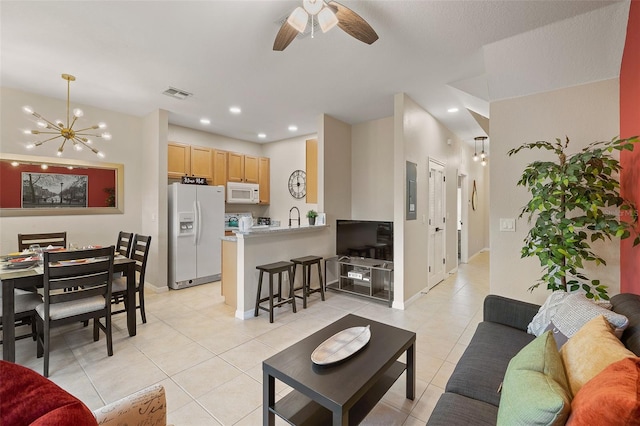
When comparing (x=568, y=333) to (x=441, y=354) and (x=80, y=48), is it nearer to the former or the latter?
(x=441, y=354)

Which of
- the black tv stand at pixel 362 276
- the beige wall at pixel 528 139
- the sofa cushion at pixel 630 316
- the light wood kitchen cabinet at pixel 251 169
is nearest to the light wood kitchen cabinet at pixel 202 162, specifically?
the light wood kitchen cabinet at pixel 251 169

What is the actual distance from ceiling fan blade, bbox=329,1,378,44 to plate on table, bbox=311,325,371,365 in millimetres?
2142

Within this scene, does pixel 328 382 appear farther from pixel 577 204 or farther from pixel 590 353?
pixel 577 204

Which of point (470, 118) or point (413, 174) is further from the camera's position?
point (470, 118)

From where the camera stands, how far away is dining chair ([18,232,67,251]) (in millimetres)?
3372

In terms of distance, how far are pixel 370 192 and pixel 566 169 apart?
295 cm

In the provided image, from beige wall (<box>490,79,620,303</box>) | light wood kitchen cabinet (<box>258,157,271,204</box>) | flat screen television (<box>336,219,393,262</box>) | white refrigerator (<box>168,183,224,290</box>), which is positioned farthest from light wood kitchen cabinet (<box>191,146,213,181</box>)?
beige wall (<box>490,79,620,303</box>)

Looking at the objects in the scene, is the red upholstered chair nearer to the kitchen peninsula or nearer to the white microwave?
the kitchen peninsula

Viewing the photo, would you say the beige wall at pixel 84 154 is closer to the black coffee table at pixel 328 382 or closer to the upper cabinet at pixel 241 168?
the upper cabinet at pixel 241 168

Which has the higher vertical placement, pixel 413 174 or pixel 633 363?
pixel 413 174

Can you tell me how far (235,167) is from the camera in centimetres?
593

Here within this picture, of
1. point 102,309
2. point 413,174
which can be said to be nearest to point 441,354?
point 413,174

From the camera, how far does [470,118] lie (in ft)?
15.6

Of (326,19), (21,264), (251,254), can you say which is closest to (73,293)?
(21,264)
